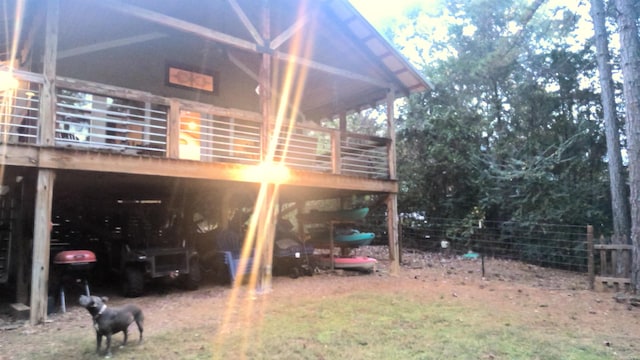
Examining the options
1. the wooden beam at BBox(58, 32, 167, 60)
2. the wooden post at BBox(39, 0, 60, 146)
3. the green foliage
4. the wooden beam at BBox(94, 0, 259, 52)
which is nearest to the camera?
the wooden post at BBox(39, 0, 60, 146)

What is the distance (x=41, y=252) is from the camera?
646 cm

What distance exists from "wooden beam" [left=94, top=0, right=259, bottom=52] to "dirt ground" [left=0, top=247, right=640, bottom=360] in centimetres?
479

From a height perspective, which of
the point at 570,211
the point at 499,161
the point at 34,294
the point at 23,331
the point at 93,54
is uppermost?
the point at 93,54

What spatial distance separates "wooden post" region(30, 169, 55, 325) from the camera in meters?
6.36

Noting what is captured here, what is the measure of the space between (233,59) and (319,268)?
5.77 metres

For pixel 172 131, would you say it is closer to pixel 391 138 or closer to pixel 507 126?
pixel 391 138

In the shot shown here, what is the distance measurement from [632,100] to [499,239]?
24.4ft

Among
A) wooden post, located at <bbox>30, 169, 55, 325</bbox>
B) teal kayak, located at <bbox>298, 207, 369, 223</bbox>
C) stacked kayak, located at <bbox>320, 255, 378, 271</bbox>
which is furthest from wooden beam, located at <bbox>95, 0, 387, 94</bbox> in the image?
stacked kayak, located at <bbox>320, 255, 378, 271</bbox>

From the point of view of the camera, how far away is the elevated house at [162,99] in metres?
6.96

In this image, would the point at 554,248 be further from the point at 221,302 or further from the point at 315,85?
the point at 221,302

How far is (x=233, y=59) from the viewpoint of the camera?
1142cm

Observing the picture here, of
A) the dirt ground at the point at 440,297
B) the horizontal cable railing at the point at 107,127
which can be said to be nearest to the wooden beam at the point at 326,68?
the horizontal cable railing at the point at 107,127

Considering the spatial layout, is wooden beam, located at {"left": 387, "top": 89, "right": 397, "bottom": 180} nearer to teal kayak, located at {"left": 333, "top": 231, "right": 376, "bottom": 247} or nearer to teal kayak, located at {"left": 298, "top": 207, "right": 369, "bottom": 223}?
teal kayak, located at {"left": 298, "top": 207, "right": 369, "bottom": 223}

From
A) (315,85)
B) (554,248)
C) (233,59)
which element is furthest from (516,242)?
(233,59)
